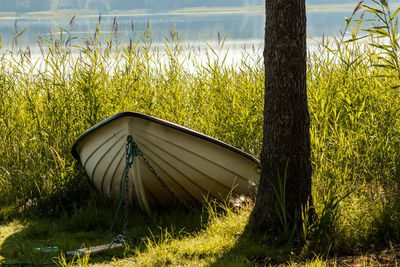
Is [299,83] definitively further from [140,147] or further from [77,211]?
[77,211]

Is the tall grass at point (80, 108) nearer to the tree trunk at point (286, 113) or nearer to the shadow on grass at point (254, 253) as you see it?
the tree trunk at point (286, 113)

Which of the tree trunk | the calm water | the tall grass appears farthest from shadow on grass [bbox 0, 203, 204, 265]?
the calm water

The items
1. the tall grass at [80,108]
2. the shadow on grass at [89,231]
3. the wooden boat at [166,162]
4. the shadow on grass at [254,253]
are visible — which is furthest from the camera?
the tall grass at [80,108]

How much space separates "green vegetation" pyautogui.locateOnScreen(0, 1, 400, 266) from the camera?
366cm

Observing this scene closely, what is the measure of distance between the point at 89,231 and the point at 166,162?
87cm

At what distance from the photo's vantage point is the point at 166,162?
4.37m

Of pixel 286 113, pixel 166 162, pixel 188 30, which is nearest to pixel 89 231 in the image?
pixel 166 162

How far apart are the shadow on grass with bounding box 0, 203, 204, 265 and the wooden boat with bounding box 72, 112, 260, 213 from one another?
17 centimetres

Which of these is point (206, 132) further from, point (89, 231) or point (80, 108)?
point (89, 231)

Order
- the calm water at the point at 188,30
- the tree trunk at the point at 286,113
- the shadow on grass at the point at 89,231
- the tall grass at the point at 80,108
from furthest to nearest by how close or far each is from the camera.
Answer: the calm water at the point at 188,30
the tall grass at the point at 80,108
the shadow on grass at the point at 89,231
the tree trunk at the point at 286,113

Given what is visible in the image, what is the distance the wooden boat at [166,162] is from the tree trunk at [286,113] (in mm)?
693

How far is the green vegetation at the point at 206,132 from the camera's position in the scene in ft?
12.0

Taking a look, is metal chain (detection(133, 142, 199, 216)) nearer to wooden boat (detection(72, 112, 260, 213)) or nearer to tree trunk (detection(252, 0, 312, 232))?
wooden boat (detection(72, 112, 260, 213))

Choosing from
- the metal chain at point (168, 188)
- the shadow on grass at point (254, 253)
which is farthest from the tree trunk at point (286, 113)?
the metal chain at point (168, 188)
